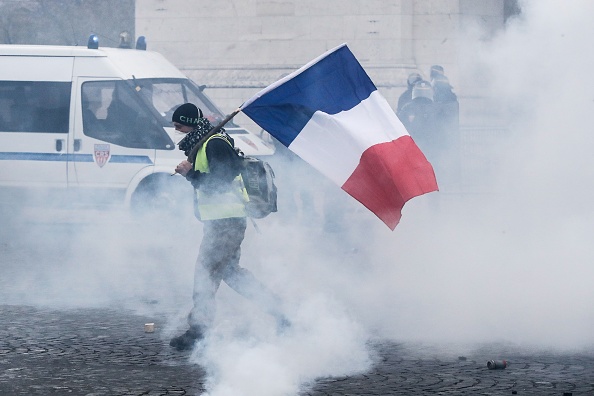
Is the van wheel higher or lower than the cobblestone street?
higher

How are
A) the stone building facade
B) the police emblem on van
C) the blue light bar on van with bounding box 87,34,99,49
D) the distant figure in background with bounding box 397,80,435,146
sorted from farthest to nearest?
the stone building facade < the distant figure in background with bounding box 397,80,435,146 < the blue light bar on van with bounding box 87,34,99,49 < the police emblem on van

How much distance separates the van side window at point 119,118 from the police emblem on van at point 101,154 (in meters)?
0.08

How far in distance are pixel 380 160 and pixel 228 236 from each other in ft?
4.23

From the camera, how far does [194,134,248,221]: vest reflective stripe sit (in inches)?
317

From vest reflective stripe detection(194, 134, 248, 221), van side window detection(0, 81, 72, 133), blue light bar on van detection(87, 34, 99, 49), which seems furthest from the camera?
blue light bar on van detection(87, 34, 99, 49)

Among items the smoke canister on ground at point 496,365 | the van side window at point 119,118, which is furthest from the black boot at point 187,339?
the van side window at point 119,118

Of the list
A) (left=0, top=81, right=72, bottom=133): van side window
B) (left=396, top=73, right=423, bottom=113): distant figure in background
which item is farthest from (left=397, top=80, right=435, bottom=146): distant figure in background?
(left=0, top=81, right=72, bottom=133): van side window

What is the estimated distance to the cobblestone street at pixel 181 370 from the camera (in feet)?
22.4

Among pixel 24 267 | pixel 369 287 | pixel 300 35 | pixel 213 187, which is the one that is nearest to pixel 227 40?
pixel 300 35

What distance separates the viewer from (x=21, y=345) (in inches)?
322

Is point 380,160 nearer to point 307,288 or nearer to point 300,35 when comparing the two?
point 307,288

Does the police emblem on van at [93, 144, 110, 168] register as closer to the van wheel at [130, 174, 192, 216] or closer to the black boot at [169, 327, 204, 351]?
the van wheel at [130, 174, 192, 216]

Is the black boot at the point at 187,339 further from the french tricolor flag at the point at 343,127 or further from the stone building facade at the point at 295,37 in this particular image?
the stone building facade at the point at 295,37

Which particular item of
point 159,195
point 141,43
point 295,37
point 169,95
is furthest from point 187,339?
point 295,37
